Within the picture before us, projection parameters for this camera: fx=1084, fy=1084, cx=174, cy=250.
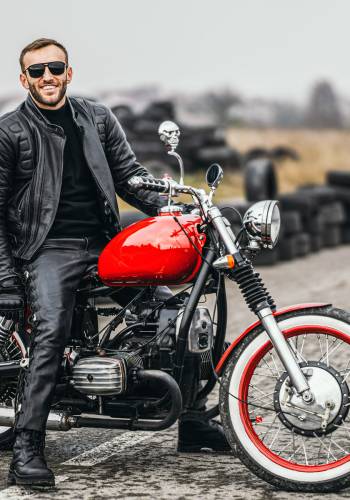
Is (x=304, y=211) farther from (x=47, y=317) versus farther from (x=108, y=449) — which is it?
(x=47, y=317)

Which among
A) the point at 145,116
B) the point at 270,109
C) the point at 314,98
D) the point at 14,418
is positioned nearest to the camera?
the point at 14,418

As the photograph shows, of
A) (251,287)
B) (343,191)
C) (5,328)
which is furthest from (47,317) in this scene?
(343,191)

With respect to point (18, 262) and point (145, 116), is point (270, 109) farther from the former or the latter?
point (18, 262)

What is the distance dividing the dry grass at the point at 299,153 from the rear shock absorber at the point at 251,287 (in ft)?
60.6

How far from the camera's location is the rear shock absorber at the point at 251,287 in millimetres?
4301

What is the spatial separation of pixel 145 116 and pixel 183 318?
19.1 meters

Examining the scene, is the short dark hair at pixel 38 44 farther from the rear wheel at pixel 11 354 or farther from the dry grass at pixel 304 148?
the dry grass at pixel 304 148

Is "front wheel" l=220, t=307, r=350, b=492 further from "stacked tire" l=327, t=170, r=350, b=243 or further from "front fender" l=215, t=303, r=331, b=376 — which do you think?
"stacked tire" l=327, t=170, r=350, b=243

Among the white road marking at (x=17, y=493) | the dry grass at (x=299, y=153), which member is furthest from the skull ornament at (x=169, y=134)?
the dry grass at (x=299, y=153)

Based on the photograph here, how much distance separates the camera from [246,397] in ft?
14.2

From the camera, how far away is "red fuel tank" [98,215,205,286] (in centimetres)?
433

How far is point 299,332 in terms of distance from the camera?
4.27 m

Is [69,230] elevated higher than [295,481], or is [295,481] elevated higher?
[69,230]

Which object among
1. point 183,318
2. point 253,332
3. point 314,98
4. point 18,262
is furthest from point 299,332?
point 314,98
